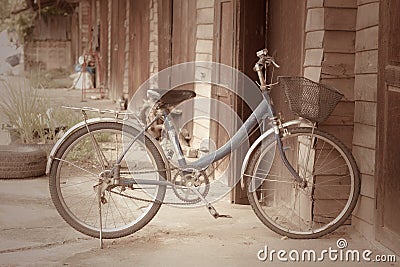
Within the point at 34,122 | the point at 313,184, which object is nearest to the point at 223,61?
the point at 313,184

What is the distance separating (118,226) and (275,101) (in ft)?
5.77

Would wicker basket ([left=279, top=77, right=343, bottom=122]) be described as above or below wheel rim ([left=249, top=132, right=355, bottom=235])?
above

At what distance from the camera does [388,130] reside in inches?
198

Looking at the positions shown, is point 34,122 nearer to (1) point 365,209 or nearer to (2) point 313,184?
(2) point 313,184

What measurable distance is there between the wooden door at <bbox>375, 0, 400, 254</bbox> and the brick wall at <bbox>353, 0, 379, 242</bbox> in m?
0.14

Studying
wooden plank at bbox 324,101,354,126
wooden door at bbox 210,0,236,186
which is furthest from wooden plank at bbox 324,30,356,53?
wooden door at bbox 210,0,236,186

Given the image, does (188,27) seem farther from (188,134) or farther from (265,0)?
(265,0)

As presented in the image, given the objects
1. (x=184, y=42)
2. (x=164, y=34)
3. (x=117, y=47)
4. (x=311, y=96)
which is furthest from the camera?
(x=117, y=47)

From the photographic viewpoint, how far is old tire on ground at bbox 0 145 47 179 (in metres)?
7.68

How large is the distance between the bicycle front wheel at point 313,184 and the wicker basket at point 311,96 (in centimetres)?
18

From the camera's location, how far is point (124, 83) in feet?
51.6

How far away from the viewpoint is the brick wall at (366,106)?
530 cm

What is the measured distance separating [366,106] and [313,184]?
665 mm

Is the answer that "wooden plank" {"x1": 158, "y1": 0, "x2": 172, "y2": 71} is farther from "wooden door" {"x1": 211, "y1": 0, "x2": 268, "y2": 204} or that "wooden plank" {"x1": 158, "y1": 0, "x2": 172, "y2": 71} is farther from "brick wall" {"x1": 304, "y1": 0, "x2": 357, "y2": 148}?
"brick wall" {"x1": 304, "y1": 0, "x2": 357, "y2": 148}
